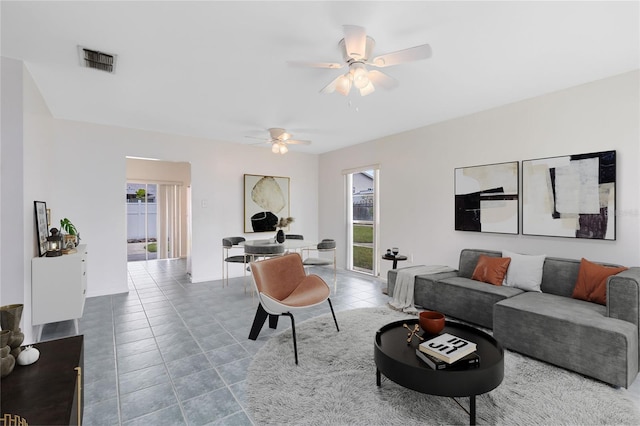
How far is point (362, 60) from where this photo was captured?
2354 millimetres

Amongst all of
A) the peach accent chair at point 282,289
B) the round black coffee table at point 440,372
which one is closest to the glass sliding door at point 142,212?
the peach accent chair at point 282,289

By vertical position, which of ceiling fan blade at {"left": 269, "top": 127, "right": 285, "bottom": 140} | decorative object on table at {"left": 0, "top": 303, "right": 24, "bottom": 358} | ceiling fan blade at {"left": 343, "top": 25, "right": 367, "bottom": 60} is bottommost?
decorative object on table at {"left": 0, "top": 303, "right": 24, "bottom": 358}

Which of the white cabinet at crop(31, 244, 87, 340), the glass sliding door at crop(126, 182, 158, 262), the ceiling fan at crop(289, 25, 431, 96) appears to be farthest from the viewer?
the glass sliding door at crop(126, 182, 158, 262)

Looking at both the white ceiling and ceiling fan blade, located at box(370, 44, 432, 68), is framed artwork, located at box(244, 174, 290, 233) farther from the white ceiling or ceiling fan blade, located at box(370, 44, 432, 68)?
ceiling fan blade, located at box(370, 44, 432, 68)

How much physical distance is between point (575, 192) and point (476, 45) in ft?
6.68

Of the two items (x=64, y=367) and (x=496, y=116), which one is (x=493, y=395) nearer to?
(x=64, y=367)

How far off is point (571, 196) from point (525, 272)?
96cm

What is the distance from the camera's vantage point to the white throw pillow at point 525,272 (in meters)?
3.33

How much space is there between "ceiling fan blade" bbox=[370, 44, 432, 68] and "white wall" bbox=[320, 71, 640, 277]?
2351 mm

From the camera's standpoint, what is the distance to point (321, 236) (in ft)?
24.0

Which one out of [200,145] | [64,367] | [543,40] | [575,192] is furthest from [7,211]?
[575,192]

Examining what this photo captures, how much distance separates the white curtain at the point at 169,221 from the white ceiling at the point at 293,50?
4.18 meters

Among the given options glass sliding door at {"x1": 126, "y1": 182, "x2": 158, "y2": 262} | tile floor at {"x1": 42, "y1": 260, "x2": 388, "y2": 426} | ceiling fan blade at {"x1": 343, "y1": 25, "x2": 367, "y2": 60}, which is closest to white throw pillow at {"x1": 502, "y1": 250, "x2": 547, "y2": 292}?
tile floor at {"x1": 42, "y1": 260, "x2": 388, "y2": 426}

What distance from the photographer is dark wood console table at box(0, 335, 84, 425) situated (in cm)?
108
